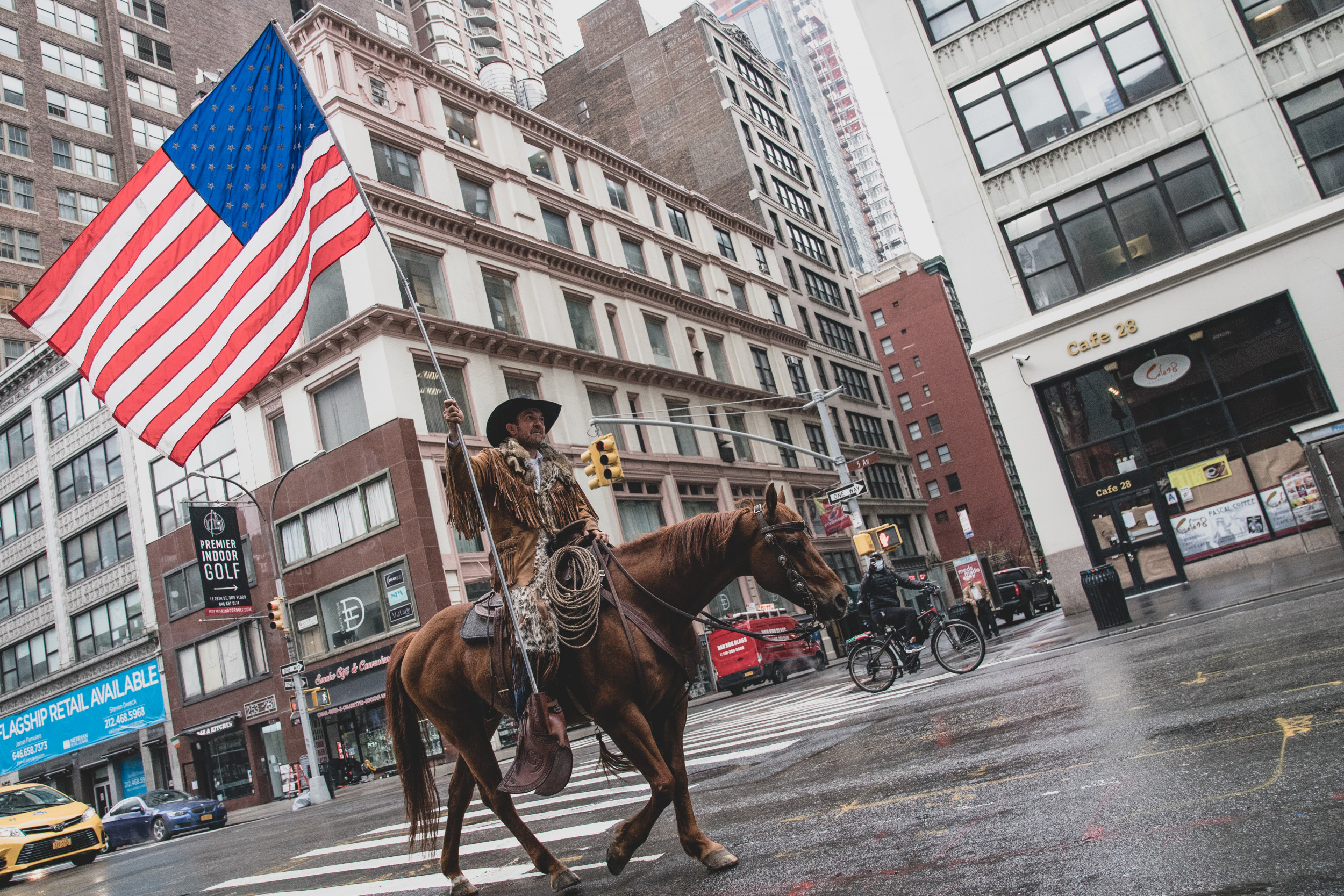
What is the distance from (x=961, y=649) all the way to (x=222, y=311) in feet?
39.4

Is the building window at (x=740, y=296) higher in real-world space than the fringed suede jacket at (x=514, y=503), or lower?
higher

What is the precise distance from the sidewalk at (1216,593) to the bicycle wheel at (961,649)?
65.1 inches

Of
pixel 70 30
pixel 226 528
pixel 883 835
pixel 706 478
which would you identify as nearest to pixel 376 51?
pixel 226 528

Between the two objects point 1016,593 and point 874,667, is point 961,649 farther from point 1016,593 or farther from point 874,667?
point 1016,593

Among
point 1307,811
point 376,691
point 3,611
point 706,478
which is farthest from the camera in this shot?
point 3,611

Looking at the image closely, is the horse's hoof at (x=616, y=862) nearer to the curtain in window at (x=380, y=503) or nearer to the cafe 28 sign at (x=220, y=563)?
the curtain in window at (x=380, y=503)

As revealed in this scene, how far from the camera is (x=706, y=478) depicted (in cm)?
4606

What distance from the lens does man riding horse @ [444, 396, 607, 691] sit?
633 centimetres

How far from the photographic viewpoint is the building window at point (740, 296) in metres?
57.8

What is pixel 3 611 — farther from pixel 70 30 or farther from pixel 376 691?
pixel 70 30

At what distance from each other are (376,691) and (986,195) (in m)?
25.9

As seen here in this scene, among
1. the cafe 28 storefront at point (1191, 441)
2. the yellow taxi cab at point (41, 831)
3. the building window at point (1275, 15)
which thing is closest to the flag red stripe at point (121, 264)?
the yellow taxi cab at point (41, 831)

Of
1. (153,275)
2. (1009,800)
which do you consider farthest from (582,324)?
(1009,800)

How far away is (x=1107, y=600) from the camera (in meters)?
16.8
